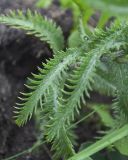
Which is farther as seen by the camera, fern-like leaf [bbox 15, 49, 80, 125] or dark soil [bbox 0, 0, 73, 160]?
dark soil [bbox 0, 0, 73, 160]

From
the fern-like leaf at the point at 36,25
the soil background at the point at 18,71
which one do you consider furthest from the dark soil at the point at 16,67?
the fern-like leaf at the point at 36,25

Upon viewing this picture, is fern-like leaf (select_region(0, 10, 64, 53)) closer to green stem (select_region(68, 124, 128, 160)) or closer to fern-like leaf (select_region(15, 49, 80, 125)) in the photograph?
fern-like leaf (select_region(15, 49, 80, 125))

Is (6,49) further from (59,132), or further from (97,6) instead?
(97,6)

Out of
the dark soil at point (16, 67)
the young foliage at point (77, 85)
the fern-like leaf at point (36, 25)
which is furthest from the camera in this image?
the dark soil at point (16, 67)

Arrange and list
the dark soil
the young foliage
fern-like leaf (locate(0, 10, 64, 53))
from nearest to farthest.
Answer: the young foliage, fern-like leaf (locate(0, 10, 64, 53)), the dark soil

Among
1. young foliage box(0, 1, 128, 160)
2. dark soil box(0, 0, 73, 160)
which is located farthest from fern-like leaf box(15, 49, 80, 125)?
dark soil box(0, 0, 73, 160)

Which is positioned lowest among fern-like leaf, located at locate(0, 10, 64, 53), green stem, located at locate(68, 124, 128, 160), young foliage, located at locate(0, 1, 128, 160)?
green stem, located at locate(68, 124, 128, 160)

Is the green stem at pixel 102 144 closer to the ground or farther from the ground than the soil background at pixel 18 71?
closer to the ground

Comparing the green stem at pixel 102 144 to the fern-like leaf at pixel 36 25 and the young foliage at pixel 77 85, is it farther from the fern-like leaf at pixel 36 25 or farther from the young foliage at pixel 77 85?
the fern-like leaf at pixel 36 25

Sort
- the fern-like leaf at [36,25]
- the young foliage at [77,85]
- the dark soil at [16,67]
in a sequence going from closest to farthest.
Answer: the young foliage at [77,85] < the fern-like leaf at [36,25] < the dark soil at [16,67]
